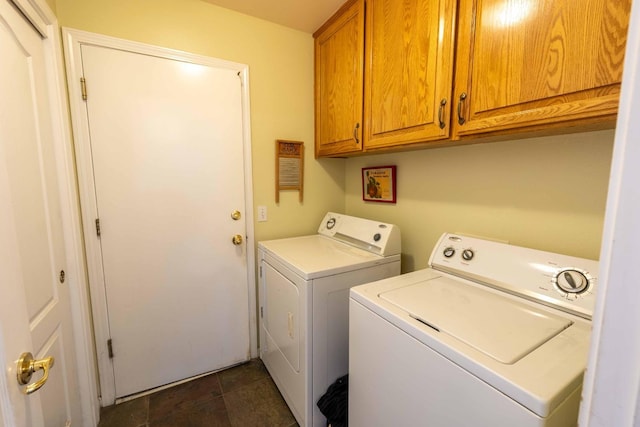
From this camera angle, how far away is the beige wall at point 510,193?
3.32 ft

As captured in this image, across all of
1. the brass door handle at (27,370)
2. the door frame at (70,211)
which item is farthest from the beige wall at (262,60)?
the brass door handle at (27,370)

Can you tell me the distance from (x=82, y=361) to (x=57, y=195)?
2.92 feet

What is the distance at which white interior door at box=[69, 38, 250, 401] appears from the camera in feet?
5.01

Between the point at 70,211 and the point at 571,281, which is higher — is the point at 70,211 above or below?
above

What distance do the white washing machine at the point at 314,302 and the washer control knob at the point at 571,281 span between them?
75cm

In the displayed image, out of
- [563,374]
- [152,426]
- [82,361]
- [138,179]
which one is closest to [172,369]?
[152,426]

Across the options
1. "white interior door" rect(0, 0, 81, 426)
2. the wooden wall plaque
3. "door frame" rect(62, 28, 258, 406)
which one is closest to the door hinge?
"door frame" rect(62, 28, 258, 406)

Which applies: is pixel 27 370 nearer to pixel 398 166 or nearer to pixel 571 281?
pixel 571 281

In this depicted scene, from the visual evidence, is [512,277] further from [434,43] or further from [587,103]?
[434,43]

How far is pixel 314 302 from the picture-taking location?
134 centimetres

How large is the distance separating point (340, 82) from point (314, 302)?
144 centimetres

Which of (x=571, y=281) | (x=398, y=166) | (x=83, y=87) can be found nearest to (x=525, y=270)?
(x=571, y=281)

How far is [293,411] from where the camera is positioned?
5.11 ft

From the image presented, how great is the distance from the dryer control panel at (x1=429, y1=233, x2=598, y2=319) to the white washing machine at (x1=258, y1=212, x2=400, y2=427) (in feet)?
1.21
